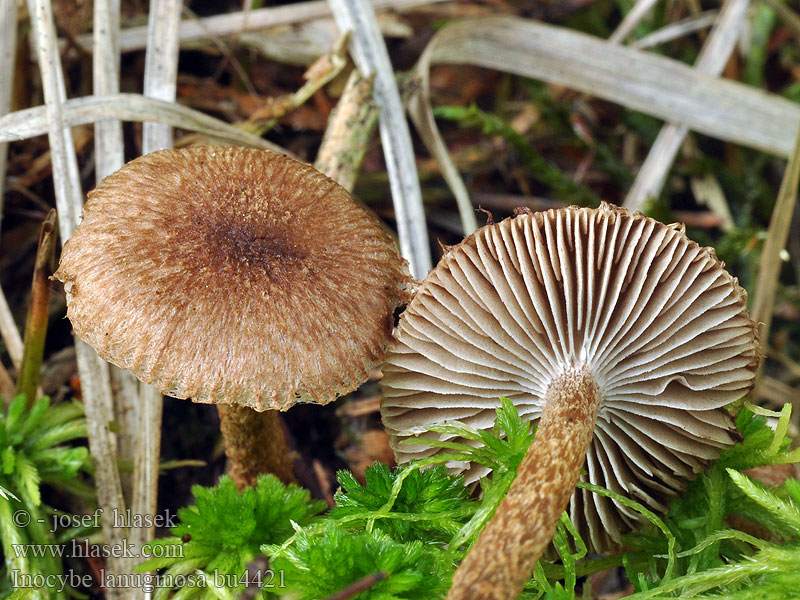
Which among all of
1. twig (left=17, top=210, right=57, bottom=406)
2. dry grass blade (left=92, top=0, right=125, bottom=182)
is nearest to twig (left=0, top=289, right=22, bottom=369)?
twig (left=17, top=210, right=57, bottom=406)

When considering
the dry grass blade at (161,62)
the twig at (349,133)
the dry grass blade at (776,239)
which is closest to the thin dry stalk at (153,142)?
the dry grass blade at (161,62)

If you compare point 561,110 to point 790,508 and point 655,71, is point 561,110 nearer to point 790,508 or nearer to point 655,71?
point 655,71

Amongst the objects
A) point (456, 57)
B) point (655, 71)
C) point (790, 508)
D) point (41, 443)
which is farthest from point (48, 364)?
point (655, 71)

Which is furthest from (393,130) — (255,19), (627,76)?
(627,76)

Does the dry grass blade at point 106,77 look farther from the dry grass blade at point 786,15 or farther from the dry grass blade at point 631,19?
the dry grass blade at point 786,15

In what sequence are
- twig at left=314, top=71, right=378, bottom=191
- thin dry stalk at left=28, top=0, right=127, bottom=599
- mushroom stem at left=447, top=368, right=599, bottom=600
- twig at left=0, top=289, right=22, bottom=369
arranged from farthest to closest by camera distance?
1. twig at left=314, top=71, right=378, bottom=191
2. twig at left=0, top=289, right=22, bottom=369
3. thin dry stalk at left=28, top=0, right=127, bottom=599
4. mushroom stem at left=447, top=368, right=599, bottom=600

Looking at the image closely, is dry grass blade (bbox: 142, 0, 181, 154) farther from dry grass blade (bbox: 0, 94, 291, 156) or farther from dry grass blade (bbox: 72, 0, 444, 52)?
dry grass blade (bbox: 72, 0, 444, 52)
